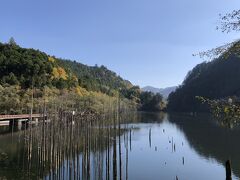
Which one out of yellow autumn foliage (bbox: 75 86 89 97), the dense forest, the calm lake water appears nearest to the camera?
the calm lake water

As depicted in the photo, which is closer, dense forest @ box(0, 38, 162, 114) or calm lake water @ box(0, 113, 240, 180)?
calm lake water @ box(0, 113, 240, 180)

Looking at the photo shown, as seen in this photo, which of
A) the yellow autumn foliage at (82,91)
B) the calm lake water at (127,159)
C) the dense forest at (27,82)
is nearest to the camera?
the calm lake water at (127,159)

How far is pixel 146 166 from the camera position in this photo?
56594mm

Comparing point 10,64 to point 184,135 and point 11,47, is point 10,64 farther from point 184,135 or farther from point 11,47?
point 184,135

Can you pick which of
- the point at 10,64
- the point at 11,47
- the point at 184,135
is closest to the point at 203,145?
the point at 184,135

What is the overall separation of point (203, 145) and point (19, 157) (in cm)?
4398

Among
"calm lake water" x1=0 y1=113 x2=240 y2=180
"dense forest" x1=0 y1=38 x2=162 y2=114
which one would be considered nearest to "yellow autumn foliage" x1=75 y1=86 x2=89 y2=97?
"dense forest" x1=0 y1=38 x2=162 y2=114

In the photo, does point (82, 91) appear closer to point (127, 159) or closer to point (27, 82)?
point (27, 82)

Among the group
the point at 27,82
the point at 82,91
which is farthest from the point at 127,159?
the point at 82,91

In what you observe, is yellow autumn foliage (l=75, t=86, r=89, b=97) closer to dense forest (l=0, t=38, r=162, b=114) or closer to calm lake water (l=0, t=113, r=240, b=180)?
dense forest (l=0, t=38, r=162, b=114)

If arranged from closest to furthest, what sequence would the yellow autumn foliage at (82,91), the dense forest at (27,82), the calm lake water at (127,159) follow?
the calm lake water at (127,159), the dense forest at (27,82), the yellow autumn foliage at (82,91)

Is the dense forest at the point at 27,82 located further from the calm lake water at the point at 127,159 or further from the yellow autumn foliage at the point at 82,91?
the calm lake water at the point at 127,159

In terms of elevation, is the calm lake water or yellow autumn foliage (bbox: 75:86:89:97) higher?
yellow autumn foliage (bbox: 75:86:89:97)

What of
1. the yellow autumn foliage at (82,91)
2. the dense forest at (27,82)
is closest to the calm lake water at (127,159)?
the dense forest at (27,82)
